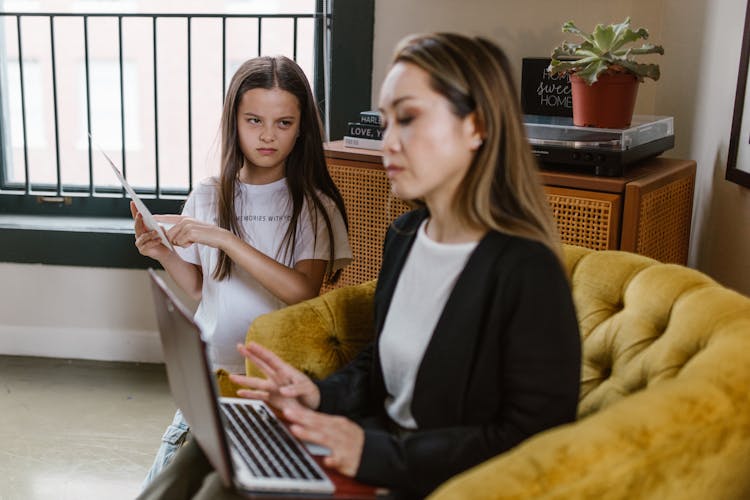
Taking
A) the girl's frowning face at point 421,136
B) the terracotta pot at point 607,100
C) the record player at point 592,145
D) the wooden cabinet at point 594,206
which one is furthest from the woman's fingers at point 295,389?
the terracotta pot at point 607,100

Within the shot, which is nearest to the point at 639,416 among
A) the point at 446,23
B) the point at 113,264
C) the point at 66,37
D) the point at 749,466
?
the point at 749,466

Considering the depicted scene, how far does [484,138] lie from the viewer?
1137mm

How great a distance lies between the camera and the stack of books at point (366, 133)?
86.3 inches

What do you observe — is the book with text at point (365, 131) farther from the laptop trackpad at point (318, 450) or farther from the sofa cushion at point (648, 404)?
the laptop trackpad at point (318, 450)

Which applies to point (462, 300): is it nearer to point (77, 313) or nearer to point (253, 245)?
point (253, 245)

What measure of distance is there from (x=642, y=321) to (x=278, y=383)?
1.82 feet

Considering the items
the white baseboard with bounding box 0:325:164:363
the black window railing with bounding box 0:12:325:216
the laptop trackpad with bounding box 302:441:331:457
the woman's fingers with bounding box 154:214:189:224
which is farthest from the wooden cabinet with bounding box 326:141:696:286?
the white baseboard with bounding box 0:325:164:363

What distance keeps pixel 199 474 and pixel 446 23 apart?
5.48 ft

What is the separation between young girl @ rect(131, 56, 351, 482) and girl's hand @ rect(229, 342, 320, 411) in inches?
19.5

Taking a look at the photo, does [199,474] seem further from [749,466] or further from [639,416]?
[749,466]

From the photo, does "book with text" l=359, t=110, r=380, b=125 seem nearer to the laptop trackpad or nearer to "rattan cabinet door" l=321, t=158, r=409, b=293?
"rattan cabinet door" l=321, t=158, r=409, b=293

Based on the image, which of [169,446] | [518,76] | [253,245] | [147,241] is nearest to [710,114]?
[518,76]

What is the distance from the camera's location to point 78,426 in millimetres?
2494

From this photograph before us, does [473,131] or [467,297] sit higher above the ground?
[473,131]
